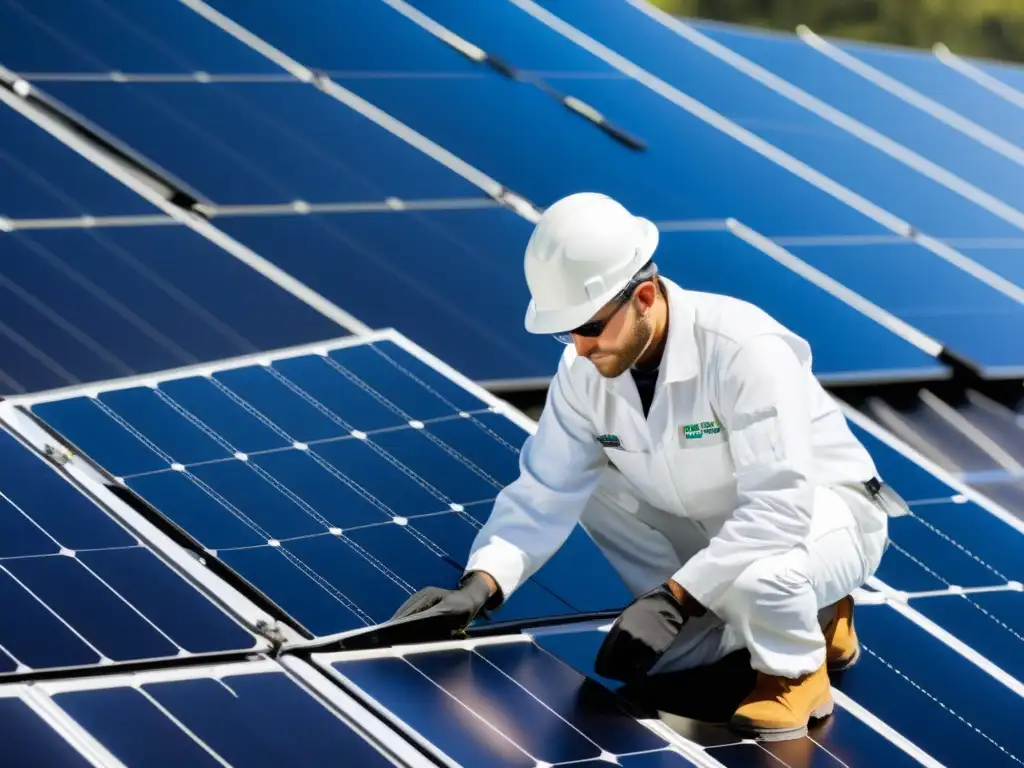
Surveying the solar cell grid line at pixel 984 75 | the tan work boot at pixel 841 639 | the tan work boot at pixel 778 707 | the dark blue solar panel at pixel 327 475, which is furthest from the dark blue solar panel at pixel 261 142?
the solar cell grid line at pixel 984 75

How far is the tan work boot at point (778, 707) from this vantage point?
250 inches

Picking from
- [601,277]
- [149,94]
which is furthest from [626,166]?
[601,277]

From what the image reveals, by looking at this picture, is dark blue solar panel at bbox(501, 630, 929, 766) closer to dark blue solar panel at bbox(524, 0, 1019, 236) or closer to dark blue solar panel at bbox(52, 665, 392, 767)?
dark blue solar panel at bbox(52, 665, 392, 767)

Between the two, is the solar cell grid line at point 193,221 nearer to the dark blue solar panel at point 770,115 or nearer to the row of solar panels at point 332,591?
the row of solar panels at point 332,591

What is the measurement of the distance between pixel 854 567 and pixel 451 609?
1408 mm

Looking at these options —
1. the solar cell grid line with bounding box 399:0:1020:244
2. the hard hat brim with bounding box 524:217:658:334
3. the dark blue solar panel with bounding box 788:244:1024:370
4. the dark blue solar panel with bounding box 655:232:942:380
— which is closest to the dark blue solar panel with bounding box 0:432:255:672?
the hard hat brim with bounding box 524:217:658:334

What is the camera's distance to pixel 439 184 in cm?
983

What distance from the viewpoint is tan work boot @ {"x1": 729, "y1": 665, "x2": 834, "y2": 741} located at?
634 cm

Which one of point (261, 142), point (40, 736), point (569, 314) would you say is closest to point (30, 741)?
point (40, 736)

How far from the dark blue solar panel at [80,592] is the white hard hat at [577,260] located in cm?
138

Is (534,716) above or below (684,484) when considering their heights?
below

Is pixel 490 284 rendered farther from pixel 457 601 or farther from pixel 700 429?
pixel 457 601

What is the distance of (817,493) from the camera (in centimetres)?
677

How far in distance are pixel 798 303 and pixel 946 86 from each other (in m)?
A: 4.96
